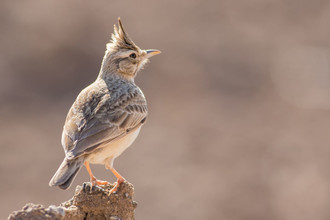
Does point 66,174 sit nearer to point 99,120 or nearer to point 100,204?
point 100,204

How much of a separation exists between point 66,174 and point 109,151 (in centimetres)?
96

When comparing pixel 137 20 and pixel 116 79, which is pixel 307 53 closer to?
pixel 137 20

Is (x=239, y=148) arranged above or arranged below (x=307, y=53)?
below

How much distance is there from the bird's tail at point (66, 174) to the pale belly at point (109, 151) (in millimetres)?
310

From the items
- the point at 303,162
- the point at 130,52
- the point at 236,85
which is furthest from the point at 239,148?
the point at 130,52

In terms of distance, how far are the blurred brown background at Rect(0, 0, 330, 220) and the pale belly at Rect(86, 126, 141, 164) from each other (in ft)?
30.4

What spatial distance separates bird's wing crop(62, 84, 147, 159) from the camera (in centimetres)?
738

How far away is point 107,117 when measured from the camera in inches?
311

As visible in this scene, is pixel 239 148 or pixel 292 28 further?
pixel 292 28

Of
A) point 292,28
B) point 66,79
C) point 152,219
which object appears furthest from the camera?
point 292,28

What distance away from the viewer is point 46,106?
21750 mm

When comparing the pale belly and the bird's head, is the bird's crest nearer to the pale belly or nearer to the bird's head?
the bird's head

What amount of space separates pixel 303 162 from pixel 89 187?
1384 cm

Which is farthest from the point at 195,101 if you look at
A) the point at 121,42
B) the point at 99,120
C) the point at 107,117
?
the point at 99,120
